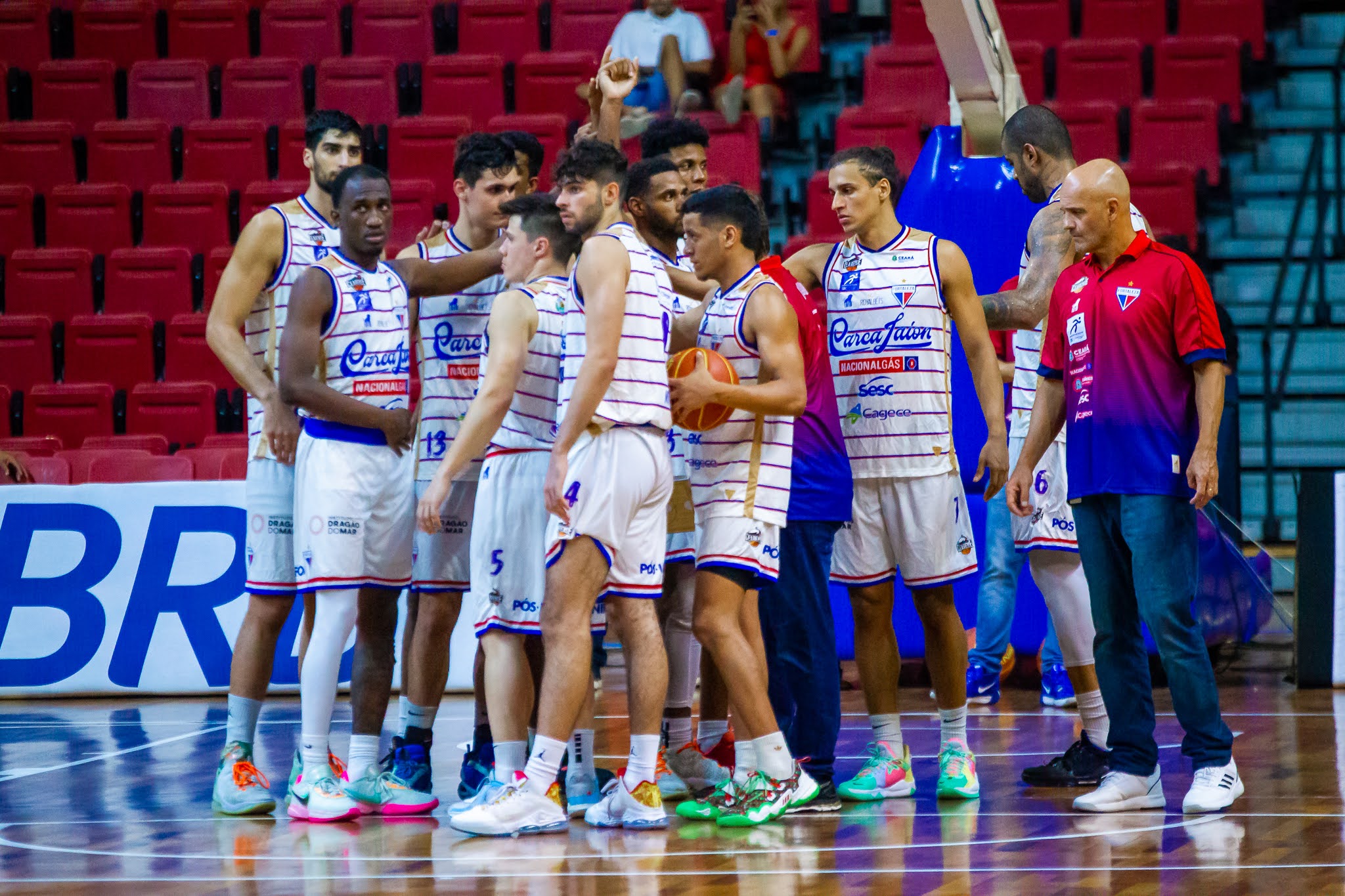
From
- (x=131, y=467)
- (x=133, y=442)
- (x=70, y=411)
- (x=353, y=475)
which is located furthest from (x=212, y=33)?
(x=353, y=475)

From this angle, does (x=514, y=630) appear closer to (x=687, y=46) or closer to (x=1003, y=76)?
(x=1003, y=76)

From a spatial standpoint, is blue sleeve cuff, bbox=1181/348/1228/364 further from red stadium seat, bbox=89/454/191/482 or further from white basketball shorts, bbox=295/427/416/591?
red stadium seat, bbox=89/454/191/482

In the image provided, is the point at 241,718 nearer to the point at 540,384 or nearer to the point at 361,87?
the point at 540,384

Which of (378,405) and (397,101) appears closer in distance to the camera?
(378,405)

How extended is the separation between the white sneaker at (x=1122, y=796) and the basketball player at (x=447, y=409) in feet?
6.91

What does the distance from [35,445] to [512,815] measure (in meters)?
6.67

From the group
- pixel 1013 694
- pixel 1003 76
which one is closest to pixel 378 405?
pixel 1013 694

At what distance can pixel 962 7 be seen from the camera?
816 cm

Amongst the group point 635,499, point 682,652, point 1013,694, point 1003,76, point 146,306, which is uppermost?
point 1003,76

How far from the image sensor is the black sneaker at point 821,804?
514cm

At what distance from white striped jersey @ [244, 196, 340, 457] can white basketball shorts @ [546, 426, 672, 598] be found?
127cm

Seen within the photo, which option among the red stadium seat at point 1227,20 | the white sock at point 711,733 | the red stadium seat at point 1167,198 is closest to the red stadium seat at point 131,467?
the white sock at point 711,733

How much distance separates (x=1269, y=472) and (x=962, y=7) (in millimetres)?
3513

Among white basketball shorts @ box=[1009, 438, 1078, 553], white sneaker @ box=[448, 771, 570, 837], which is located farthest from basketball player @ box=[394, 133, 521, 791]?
white basketball shorts @ box=[1009, 438, 1078, 553]
